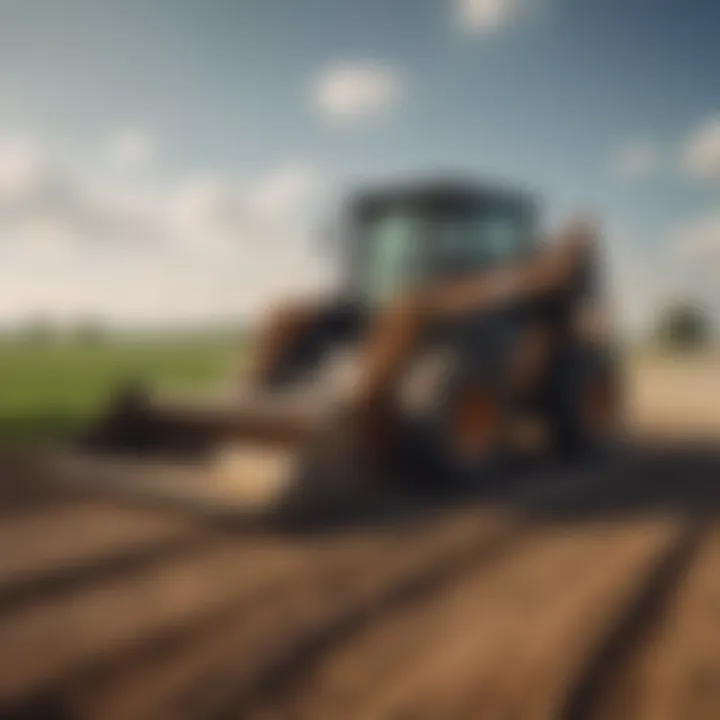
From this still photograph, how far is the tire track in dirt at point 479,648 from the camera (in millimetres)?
1982

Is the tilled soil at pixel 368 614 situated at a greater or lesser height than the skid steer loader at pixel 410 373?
lesser

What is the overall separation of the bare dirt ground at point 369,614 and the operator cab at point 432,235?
1.49 metres

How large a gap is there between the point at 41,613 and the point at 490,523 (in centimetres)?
197

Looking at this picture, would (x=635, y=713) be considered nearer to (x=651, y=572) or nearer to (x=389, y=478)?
(x=651, y=572)

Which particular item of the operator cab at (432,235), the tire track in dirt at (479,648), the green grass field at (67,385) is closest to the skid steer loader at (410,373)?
the operator cab at (432,235)

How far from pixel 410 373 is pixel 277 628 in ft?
6.26

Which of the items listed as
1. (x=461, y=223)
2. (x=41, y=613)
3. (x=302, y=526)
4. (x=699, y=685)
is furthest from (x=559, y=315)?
(x=41, y=613)

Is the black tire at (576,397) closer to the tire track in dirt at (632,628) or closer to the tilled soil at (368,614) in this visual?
the tilled soil at (368,614)

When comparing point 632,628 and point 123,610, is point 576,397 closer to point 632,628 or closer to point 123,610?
point 632,628

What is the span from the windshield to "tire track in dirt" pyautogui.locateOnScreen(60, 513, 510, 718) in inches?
69.8

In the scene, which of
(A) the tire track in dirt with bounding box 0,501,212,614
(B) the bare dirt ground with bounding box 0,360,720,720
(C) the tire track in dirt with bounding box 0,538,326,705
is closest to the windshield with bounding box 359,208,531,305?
(B) the bare dirt ground with bounding box 0,360,720,720

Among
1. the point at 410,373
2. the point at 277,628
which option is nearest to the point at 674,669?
the point at 277,628

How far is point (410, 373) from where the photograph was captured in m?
4.13

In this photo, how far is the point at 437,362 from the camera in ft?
13.6
